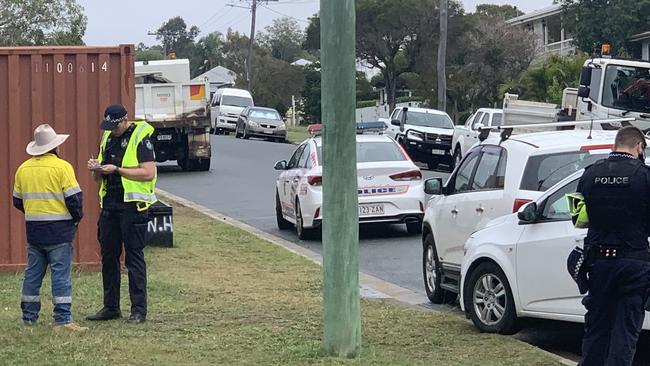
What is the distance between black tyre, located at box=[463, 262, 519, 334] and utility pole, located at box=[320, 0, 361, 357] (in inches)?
64.7

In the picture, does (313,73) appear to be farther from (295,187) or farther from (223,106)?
(295,187)

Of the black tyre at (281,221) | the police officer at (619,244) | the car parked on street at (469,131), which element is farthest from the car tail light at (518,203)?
the car parked on street at (469,131)

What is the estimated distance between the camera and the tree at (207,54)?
342ft

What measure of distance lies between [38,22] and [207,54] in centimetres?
6616

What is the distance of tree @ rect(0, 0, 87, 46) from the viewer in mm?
46031

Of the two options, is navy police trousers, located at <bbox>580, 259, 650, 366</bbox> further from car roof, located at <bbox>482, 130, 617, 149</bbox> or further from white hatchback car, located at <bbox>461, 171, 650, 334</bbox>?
car roof, located at <bbox>482, 130, 617, 149</bbox>

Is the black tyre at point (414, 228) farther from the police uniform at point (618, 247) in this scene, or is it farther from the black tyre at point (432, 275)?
the police uniform at point (618, 247)

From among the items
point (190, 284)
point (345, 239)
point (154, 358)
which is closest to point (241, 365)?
point (154, 358)

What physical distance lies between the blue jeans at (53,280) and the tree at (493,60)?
39.3m

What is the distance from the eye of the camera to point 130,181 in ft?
27.9

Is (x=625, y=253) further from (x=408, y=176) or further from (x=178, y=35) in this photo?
(x=178, y=35)

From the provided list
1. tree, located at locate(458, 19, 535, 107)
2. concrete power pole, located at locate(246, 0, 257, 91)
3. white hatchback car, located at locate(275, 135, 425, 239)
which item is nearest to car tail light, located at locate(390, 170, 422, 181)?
white hatchback car, located at locate(275, 135, 425, 239)

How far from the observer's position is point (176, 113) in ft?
88.4

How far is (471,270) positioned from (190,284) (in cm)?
353
